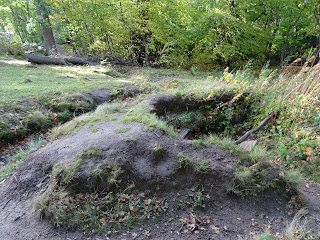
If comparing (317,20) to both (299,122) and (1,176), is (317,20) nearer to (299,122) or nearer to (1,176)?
(299,122)

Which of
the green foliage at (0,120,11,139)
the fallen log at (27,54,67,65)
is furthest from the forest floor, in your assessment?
the fallen log at (27,54,67,65)

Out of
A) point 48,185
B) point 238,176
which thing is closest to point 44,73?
point 48,185

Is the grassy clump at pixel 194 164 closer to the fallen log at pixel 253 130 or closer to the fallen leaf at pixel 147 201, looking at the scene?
the fallen leaf at pixel 147 201

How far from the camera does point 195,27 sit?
480 inches

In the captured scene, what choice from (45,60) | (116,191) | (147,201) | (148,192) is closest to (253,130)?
(148,192)

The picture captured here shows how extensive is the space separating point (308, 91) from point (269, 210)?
3398 mm

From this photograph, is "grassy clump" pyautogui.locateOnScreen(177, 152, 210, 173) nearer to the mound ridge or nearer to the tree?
the mound ridge

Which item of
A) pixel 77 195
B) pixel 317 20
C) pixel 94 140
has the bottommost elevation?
pixel 77 195

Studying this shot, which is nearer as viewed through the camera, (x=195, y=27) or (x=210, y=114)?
(x=210, y=114)

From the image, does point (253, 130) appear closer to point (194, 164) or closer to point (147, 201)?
point (194, 164)

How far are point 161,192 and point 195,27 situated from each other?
35.9ft

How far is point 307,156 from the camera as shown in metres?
4.47

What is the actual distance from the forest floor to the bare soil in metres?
0.02

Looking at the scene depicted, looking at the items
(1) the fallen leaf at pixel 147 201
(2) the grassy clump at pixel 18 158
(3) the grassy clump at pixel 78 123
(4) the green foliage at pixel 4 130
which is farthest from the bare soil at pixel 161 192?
(4) the green foliage at pixel 4 130
